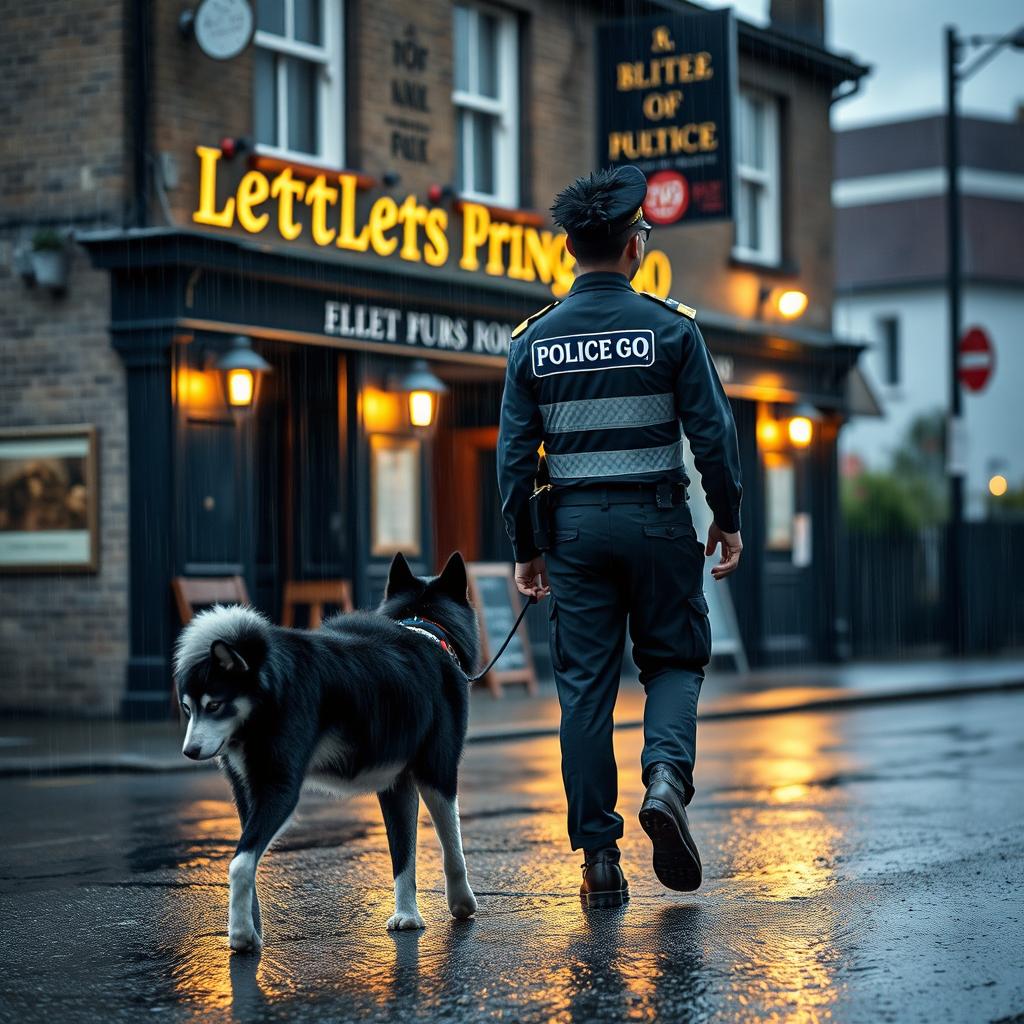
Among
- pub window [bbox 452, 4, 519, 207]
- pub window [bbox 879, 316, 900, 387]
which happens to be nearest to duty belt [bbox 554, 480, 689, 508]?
pub window [bbox 452, 4, 519, 207]

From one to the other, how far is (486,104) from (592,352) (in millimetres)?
12680

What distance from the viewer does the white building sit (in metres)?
45.5

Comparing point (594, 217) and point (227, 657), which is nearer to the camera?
point (227, 657)

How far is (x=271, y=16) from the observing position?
15.9 m

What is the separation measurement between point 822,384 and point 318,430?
25.8ft

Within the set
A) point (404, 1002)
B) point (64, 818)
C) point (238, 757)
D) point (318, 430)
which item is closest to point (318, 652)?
point (238, 757)

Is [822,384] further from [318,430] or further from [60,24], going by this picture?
[60,24]

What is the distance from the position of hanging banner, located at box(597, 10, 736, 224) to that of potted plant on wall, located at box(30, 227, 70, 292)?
239 inches

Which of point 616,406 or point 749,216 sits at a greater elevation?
point 749,216

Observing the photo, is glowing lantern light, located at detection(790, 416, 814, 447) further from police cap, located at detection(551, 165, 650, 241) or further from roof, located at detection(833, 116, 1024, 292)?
roof, located at detection(833, 116, 1024, 292)

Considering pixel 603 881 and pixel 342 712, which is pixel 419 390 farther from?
pixel 342 712

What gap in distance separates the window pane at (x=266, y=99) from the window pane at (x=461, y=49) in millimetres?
2418

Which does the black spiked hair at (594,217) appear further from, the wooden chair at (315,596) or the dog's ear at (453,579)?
the wooden chair at (315,596)

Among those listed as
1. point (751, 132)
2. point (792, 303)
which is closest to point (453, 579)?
point (792, 303)
